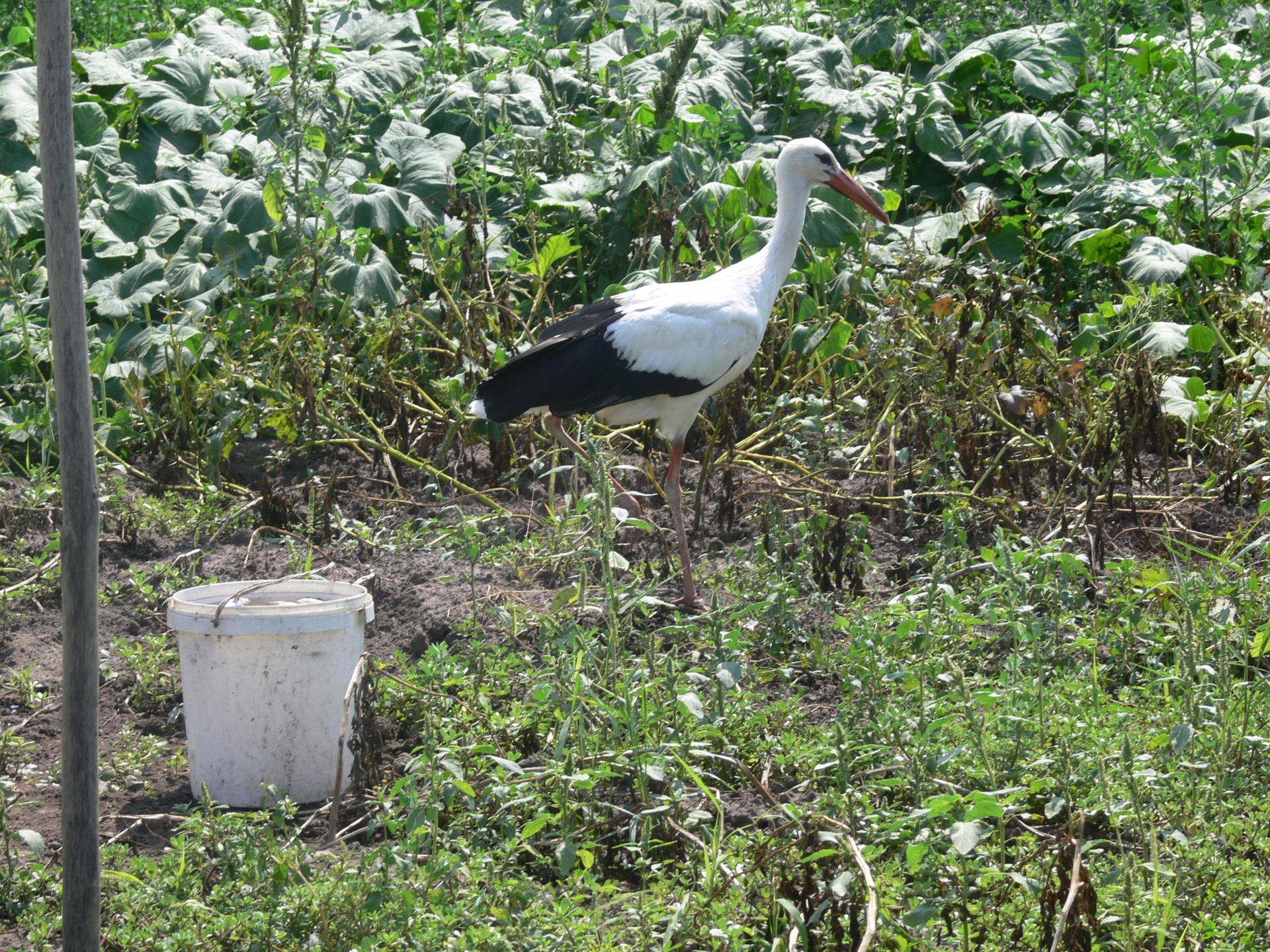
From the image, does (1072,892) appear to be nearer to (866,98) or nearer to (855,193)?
(855,193)

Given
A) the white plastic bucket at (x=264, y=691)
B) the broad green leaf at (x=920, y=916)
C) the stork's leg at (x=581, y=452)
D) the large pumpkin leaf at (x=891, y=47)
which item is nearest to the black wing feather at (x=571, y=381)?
the stork's leg at (x=581, y=452)

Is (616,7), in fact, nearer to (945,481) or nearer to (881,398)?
(881,398)

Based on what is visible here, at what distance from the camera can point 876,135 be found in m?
7.75

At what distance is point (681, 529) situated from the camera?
185 inches

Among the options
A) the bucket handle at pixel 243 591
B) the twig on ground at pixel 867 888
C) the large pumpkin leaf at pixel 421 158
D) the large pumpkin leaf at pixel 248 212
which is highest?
the large pumpkin leaf at pixel 421 158

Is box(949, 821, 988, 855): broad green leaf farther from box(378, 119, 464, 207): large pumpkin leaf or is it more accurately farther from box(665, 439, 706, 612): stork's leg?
box(378, 119, 464, 207): large pumpkin leaf

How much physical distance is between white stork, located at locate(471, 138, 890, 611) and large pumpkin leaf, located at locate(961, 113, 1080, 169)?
9.09ft

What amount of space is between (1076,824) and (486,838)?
4.02ft

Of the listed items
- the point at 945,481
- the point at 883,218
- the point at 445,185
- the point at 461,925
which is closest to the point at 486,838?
the point at 461,925

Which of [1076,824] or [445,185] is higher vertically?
[445,185]

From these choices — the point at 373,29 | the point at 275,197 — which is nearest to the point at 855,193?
the point at 275,197

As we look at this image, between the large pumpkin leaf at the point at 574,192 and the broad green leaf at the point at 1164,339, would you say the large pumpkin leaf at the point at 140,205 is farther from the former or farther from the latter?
the broad green leaf at the point at 1164,339

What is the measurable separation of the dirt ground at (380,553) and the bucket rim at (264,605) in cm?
39

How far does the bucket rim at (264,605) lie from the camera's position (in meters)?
3.24
